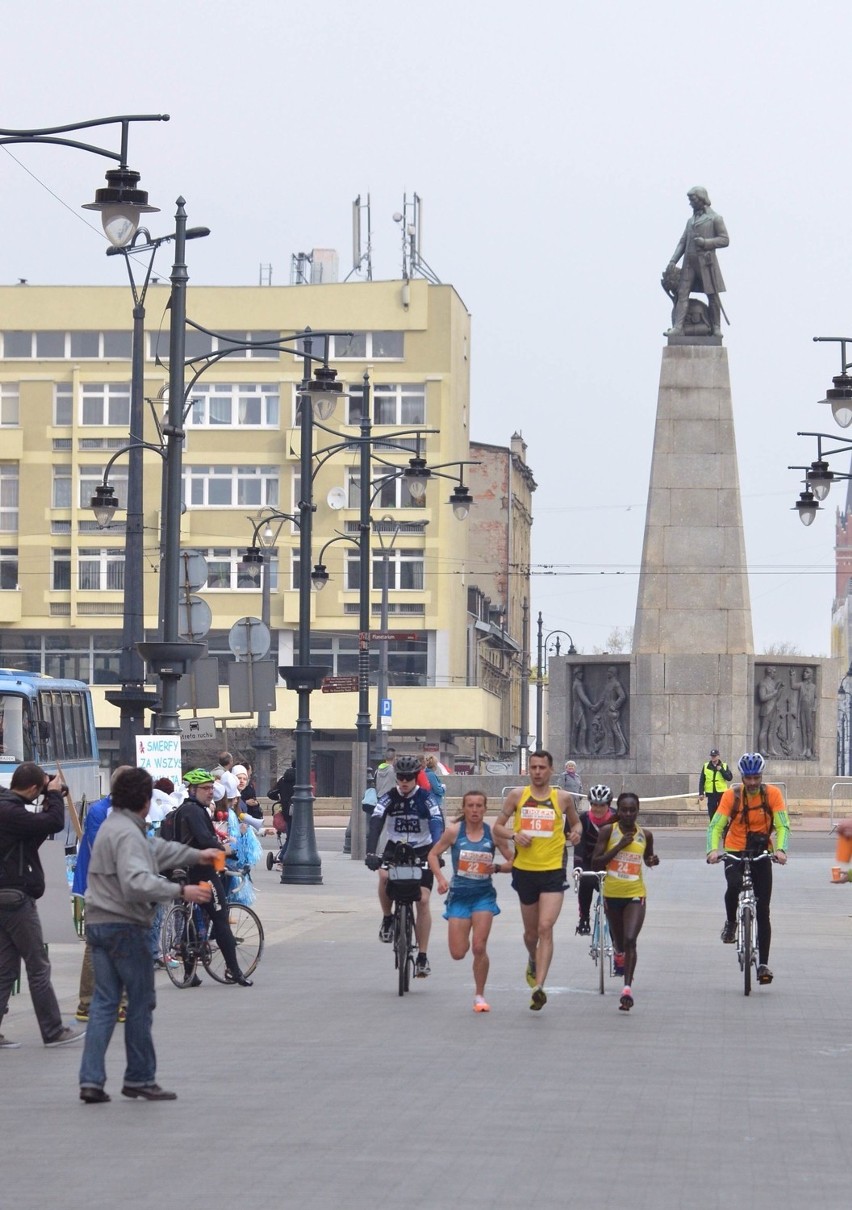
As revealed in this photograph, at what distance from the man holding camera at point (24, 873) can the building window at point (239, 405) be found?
76558mm

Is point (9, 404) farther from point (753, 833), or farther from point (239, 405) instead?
point (753, 833)

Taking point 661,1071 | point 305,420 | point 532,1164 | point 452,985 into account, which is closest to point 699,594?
point 305,420

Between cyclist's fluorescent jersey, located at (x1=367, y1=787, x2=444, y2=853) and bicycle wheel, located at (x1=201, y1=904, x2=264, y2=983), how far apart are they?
1530mm

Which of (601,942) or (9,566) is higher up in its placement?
(9,566)

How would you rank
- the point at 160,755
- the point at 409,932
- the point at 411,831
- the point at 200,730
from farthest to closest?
the point at 200,730, the point at 160,755, the point at 411,831, the point at 409,932

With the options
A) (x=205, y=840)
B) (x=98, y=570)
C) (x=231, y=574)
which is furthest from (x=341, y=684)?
(x=98, y=570)

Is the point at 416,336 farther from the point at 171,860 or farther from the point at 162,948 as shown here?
the point at 171,860

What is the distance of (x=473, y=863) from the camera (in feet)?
53.8

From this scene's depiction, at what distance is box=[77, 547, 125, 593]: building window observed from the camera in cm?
8875

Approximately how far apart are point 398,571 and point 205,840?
72.2 meters

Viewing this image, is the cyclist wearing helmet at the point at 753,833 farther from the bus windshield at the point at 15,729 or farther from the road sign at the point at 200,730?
the bus windshield at the point at 15,729

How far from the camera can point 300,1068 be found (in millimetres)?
12688

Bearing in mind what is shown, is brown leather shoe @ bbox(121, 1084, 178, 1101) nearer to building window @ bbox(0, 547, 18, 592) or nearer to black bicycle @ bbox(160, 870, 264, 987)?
black bicycle @ bbox(160, 870, 264, 987)

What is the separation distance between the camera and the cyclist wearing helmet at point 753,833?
57.3ft
